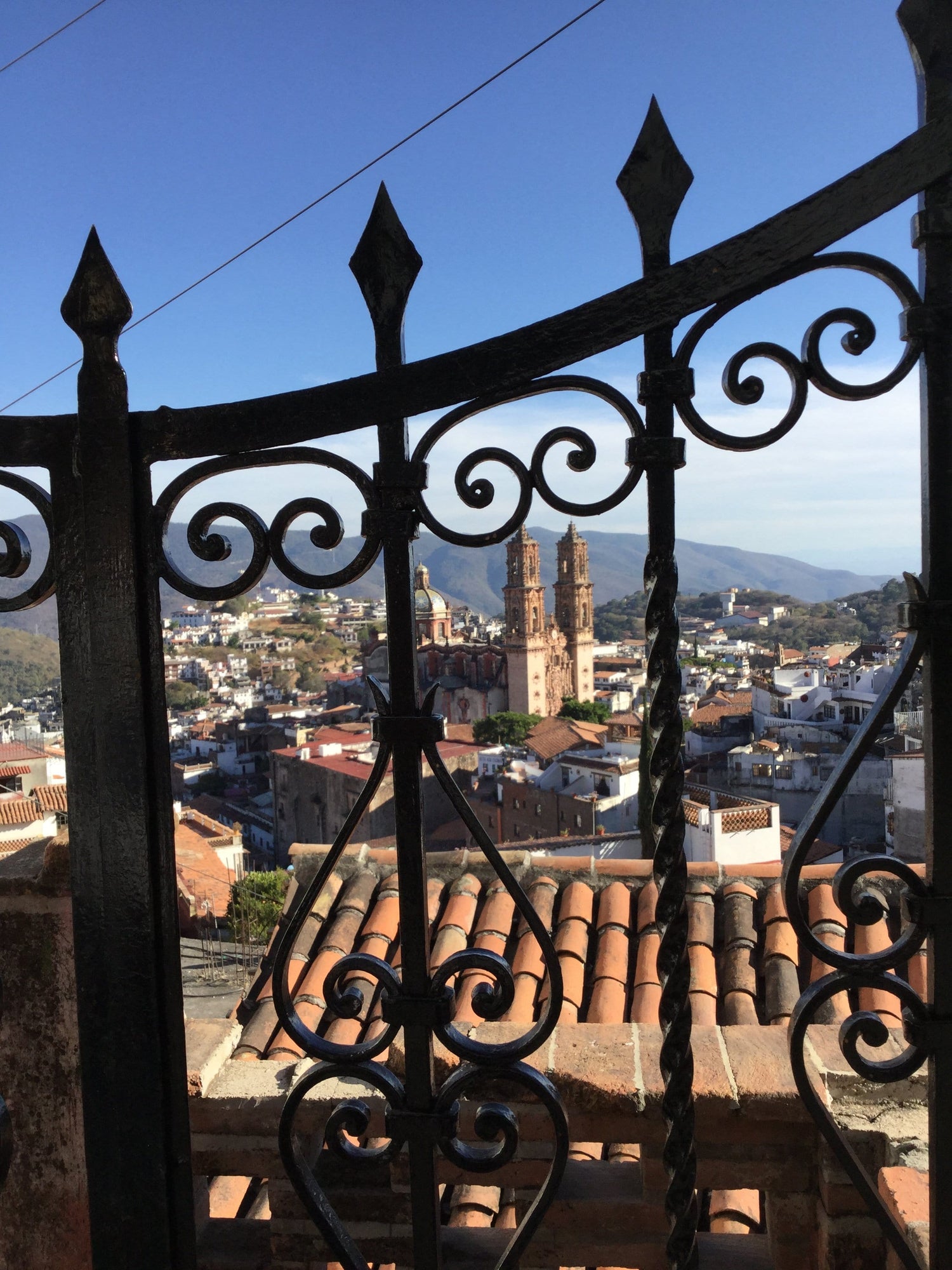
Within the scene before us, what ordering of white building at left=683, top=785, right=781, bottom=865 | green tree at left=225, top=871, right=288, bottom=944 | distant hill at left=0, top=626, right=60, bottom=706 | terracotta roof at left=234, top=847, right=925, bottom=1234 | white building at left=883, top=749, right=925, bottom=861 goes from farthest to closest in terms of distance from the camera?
distant hill at left=0, top=626, right=60, bottom=706
green tree at left=225, top=871, right=288, bottom=944
white building at left=683, top=785, right=781, bottom=865
white building at left=883, top=749, right=925, bottom=861
terracotta roof at left=234, top=847, right=925, bottom=1234

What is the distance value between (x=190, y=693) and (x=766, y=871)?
5585cm

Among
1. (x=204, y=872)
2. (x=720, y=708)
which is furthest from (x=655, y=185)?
(x=720, y=708)

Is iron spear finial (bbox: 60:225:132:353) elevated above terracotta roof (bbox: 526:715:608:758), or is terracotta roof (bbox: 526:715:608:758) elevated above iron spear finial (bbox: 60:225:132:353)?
iron spear finial (bbox: 60:225:132:353)

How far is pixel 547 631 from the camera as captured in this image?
46.4 m

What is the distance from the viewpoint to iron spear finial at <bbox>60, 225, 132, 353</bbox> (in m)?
1.03

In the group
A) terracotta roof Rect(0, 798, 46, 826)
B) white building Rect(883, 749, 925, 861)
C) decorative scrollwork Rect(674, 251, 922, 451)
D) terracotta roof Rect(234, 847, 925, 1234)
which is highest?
decorative scrollwork Rect(674, 251, 922, 451)

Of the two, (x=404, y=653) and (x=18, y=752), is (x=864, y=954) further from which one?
(x=18, y=752)

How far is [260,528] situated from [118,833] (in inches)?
14.9

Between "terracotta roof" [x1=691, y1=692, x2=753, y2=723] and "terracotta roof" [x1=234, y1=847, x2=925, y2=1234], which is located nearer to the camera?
"terracotta roof" [x1=234, y1=847, x2=925, y2=1234]

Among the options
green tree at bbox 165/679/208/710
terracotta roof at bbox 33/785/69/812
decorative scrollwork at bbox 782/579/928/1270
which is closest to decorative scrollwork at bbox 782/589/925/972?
decorative scrollwork at bbox 782/579/928/1270

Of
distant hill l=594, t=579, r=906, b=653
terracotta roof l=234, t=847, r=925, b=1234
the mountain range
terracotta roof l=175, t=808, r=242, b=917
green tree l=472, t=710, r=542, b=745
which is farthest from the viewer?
the mountain range

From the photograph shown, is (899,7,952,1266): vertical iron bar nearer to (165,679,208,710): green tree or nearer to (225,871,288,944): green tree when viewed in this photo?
(225,871,288,944): green tree

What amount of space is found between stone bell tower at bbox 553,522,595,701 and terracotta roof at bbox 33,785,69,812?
29686 millimetres

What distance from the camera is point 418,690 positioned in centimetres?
100
